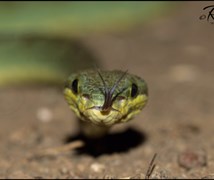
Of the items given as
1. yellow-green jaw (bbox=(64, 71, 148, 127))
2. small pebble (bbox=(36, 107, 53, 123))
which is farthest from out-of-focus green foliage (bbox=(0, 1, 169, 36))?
yellow-green jaw (bbox=(64, 71, 148, 127))

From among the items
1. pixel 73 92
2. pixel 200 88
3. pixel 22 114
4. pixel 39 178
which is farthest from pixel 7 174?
pixel 200 88

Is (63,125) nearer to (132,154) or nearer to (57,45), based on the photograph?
(132,154)

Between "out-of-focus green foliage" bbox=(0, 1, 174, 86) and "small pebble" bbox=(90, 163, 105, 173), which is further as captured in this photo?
"out-of-focus green foliage" bbox=(0, 1, 174, 86)

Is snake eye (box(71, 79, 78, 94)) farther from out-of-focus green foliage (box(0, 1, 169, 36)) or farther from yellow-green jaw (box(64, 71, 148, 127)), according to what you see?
out-of-focus green foliage (box(0, 1, 169, 36))

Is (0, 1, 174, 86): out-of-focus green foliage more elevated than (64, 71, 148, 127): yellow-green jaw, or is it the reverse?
(64, 71, 148, 127): yellow-green jaw

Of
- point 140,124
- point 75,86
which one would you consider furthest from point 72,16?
point 75,86

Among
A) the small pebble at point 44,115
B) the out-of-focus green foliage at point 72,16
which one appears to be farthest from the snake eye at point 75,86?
the out-of-focus green foliage at point 72,16

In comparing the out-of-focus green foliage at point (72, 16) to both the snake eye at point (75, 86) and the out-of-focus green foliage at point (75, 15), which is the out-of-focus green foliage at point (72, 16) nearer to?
the out-of-focus green foliage at point (75, 15)

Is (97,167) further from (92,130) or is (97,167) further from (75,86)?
(75,86)
